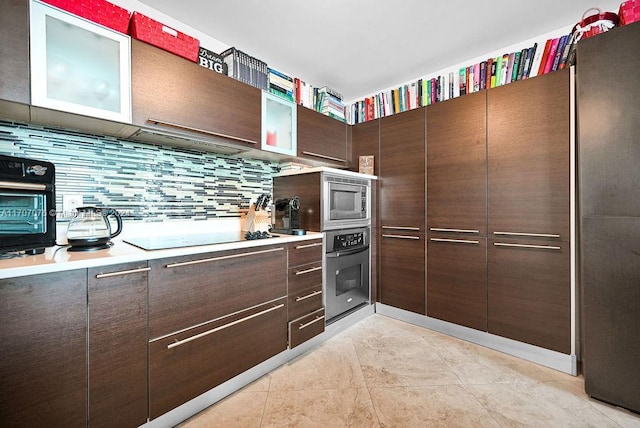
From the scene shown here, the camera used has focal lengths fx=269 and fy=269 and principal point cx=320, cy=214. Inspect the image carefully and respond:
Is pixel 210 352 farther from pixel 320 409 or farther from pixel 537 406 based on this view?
pixel 537 406

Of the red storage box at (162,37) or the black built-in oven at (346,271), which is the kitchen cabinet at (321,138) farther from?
the red storage box at (162,37)

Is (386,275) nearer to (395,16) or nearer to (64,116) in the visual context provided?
(395,16)

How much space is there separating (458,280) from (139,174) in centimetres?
260

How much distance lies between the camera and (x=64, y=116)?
4.47ft

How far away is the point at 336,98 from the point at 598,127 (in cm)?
209

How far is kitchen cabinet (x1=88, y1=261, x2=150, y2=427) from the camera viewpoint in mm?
1141

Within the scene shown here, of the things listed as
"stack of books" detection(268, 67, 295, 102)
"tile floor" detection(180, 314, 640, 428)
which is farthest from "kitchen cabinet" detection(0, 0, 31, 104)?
"tile floor" detection(180, 314, 640, 428)

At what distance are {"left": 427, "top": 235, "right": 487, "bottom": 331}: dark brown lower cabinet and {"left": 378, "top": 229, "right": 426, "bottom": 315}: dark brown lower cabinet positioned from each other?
85 millimetres

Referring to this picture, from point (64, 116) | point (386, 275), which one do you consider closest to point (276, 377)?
point (386, 275)

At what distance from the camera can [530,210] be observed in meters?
1.98

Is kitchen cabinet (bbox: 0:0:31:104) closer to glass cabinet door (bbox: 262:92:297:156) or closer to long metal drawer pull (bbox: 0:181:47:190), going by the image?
long metal drawer pull (bbox: 0:181:47:190)

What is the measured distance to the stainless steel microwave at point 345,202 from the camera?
2.31 meters

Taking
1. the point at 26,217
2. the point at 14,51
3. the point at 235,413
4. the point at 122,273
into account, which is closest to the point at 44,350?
the point at 122,273

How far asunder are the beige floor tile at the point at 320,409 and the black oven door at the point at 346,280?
0.74 m
